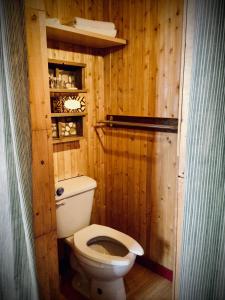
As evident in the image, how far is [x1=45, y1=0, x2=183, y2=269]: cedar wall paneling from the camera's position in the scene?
6.02 feet

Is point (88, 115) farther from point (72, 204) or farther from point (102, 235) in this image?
point (102, 235)

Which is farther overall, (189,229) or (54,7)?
(54,7)

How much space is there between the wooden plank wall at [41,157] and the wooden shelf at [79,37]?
0.36 metres

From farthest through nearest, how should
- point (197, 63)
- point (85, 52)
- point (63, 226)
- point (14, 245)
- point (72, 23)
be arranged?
1. point (85, 52)
2. point (63, 226)
3. point (72, 23)
4. point (14, 245)
5. point (197, 63)

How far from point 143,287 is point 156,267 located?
0.71ft

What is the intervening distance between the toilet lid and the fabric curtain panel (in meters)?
0.52

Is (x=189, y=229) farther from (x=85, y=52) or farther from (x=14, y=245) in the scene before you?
(x=85, y=52)

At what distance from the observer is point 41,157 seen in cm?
138

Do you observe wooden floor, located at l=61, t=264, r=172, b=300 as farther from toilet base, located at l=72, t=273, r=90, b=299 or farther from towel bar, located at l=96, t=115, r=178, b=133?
towel bar, located at l=96, t=115, r=178, b=133

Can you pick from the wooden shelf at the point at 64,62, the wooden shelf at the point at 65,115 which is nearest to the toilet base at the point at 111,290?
the wooden shelf at the point at 65,115

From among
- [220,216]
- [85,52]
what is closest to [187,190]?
[220,216]

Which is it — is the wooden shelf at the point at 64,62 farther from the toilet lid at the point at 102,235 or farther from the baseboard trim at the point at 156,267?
the baseboard trim at the point at 156,267

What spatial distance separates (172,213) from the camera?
77.0 inches

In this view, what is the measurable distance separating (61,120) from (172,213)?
115 cm
